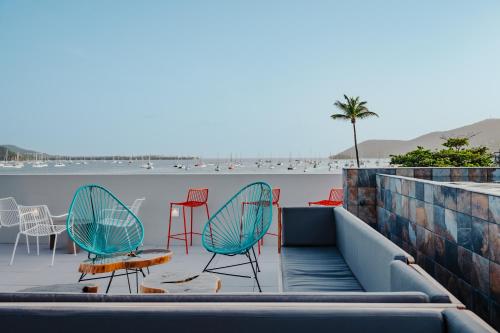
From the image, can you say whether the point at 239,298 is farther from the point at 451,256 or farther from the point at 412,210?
the point at 412,210

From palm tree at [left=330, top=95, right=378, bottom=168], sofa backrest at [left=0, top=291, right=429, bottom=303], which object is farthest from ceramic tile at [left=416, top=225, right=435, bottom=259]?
palm tree at [left=330, top=95, right=378, bottom=168]

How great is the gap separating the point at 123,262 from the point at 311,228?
5.75 feet

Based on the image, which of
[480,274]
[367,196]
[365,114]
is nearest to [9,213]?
[367,196]

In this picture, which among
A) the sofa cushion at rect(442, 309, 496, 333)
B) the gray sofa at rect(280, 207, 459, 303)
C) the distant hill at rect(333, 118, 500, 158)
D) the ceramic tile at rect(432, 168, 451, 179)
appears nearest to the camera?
the sofa cushion at rect(442, 309, 496, 333)

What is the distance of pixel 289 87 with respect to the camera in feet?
55.6

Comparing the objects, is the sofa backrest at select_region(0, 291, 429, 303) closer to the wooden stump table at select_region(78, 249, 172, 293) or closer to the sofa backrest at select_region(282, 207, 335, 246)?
the wooden stump table at select_region(78, 249, 172, 293)

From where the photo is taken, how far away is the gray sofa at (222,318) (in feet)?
3.65

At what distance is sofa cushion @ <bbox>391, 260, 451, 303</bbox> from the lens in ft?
3.98

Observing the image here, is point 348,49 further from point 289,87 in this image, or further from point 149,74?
point 149,74

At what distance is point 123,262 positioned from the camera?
9.85 feet

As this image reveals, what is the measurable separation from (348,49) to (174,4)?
18.5 ft

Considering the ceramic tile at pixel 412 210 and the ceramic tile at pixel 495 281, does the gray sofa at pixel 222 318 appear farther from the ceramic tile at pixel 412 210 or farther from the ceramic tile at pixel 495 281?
the ceramic tile at pixel 412 210

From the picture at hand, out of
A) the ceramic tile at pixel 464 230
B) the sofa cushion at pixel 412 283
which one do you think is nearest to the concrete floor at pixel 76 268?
the ceramic tile at pixel 464 230

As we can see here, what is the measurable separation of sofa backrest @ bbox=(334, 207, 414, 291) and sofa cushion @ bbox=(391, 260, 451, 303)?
0.12m
